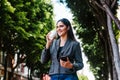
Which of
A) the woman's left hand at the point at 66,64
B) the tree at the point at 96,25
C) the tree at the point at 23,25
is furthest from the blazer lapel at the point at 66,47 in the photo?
the tree at the point at 23,25

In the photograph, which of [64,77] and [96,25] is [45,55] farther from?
[96,25]

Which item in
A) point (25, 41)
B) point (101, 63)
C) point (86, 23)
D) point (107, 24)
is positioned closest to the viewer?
point (107, 24)

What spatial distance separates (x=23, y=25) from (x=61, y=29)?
74.3 feet

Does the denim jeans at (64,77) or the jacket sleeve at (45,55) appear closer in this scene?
the denim jeans at (64,77)

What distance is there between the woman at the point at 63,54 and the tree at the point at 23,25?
18.7 m

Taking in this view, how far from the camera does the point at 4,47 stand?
101 ft

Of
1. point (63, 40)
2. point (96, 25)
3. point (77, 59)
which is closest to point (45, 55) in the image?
point (63, 40)

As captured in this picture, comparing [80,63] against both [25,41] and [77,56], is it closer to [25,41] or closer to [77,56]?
[77,56]

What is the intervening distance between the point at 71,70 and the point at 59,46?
0.87 ft

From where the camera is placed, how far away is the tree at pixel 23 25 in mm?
23655

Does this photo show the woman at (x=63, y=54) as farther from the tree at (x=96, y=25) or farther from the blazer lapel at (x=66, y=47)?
the tree at (x=96, y=25)

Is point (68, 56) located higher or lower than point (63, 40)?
lower

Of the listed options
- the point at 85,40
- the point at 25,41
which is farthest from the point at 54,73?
the point at 25,41

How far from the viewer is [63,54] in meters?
3.53
